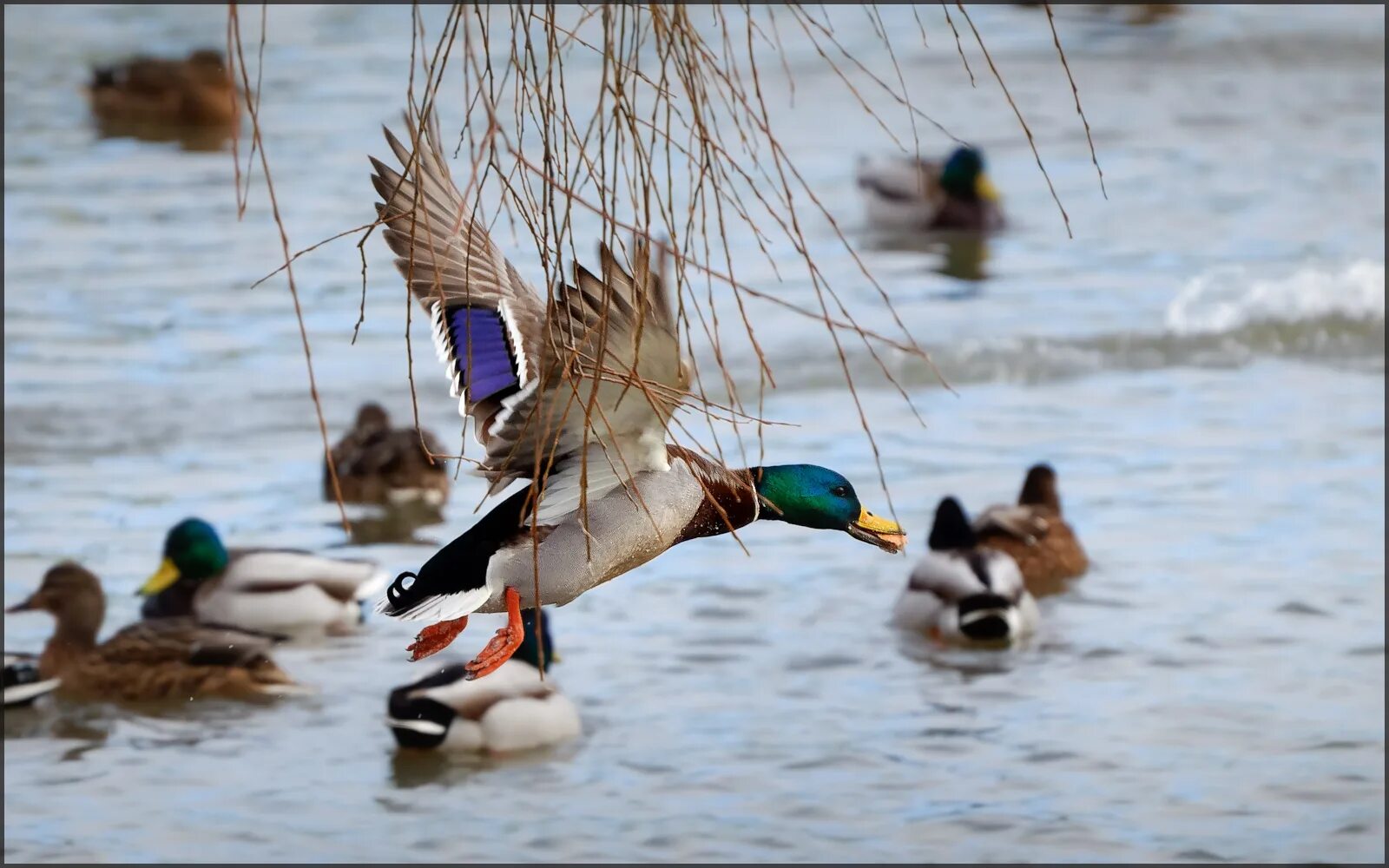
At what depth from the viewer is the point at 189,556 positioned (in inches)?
362

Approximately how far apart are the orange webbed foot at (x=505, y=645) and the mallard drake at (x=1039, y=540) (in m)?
6.23

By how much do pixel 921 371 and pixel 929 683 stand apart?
454 cm

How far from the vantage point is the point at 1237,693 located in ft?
26.8

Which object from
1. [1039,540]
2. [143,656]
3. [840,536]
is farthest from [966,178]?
[143,656]

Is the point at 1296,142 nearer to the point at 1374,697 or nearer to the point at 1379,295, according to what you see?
the point at 1379,295

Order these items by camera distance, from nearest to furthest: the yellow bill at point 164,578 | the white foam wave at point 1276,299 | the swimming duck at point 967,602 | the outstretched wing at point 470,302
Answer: the outstretched wing at point 470,302
the swimming duck at point 967,602
the yellow bill at point 164,578
the white foam wave at point 1276,299

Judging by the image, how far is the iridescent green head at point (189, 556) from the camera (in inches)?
360

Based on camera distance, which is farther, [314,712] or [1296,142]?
[1296,142]

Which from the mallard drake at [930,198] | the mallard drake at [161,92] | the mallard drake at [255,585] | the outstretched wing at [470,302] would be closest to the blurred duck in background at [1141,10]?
the mallard drake at [930,198]

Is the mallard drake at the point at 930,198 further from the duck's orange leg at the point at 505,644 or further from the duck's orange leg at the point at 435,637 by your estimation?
the duck's orange leg at the point at 505,644

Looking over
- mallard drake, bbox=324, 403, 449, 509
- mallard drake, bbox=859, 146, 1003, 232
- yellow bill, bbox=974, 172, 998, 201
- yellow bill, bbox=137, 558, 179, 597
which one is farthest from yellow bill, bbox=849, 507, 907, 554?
yellow bill, bbox=974, 172, 998, 201

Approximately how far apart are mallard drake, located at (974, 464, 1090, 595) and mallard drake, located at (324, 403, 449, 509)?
272cm

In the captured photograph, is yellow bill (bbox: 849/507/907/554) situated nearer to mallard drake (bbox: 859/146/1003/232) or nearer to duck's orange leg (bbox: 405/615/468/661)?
duck's orange leg (bbox: 405/615/468/661)

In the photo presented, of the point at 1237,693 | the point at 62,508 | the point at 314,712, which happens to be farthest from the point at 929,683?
the point at 62,508
